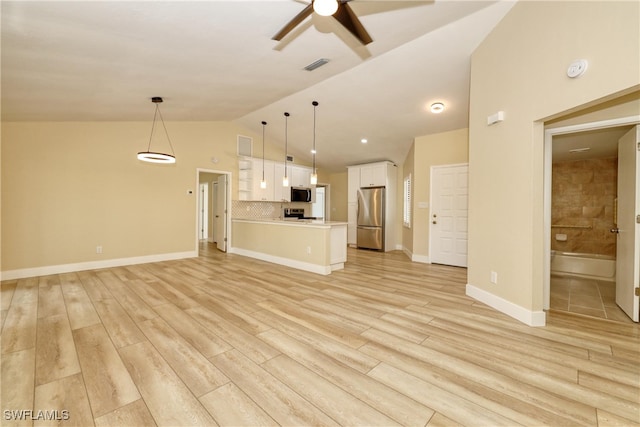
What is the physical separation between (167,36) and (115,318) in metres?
2.91

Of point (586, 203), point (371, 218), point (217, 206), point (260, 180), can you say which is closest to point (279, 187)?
point (260, 180)

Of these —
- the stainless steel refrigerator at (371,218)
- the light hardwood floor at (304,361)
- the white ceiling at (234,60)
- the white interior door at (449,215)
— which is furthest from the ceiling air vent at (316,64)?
the stainless steel refrigerator at (371,218)

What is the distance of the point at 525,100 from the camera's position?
8.68ft

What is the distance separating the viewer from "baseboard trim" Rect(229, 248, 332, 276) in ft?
15.3

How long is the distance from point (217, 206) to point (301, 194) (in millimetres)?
2491

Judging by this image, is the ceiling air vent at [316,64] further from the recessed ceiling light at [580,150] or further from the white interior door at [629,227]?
the recessed ceiling light at [580,150]

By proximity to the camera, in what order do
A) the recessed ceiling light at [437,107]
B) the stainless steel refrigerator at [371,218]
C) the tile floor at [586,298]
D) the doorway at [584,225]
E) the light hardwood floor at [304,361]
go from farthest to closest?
the stainless steel refrigerator at [371,218], the recessed ceiling light at [437,107], the doorway at [584,225], the tile floor at [586,298], the light hardwood floor at [304,361]

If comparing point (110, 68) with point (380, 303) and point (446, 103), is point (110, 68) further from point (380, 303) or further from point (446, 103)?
point (446, 103)

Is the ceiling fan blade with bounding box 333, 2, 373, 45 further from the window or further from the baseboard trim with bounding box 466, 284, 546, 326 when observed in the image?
the window

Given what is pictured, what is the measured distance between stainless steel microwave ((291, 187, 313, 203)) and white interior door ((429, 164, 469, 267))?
12.3 ft

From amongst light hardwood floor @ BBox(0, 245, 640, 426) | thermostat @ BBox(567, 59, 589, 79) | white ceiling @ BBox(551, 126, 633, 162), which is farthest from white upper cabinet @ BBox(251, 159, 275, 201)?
thermostat @ BBox(567, 59, 589, 79)

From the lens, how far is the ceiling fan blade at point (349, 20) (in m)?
1.94

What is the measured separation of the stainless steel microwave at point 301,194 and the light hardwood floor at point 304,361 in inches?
178

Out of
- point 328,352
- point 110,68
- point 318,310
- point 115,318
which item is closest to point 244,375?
point 328,352
